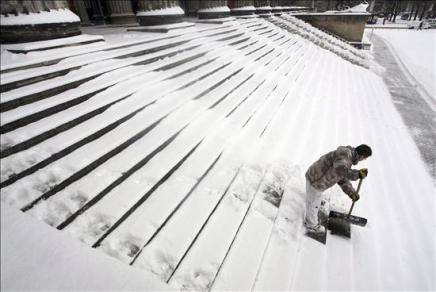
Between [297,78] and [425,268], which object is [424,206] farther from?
[297,78]

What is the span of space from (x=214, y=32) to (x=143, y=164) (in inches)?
267

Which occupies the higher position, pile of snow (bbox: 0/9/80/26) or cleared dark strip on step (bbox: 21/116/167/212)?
pile of snow (bbox: 0/9/80/26)

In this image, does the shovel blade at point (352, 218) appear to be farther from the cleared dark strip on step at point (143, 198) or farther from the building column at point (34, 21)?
the building column at point (34, 21)

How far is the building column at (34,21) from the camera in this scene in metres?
3.97

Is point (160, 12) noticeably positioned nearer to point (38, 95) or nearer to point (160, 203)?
point (38, 95)

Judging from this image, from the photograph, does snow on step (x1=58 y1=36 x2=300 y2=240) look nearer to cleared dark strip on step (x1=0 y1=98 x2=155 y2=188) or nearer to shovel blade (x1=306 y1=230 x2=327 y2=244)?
cleared dark strip on step (x1=0 y1=98 x2=155 y2=188)

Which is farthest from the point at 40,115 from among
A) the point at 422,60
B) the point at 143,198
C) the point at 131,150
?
the point at 422,60

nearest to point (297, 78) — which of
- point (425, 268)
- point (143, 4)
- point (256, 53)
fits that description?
point (256, 53)

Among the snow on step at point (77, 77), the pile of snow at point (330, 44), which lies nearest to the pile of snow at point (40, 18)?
the snow on step at point (77, 77)

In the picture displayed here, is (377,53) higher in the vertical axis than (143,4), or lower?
lower

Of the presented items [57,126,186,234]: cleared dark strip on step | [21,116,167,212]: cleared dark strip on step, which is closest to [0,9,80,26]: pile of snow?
[21,116,167,212]: cleared dark strip on step

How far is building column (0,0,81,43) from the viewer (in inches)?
156

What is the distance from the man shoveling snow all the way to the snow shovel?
0.48 ft

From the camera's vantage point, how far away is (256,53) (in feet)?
29.0
